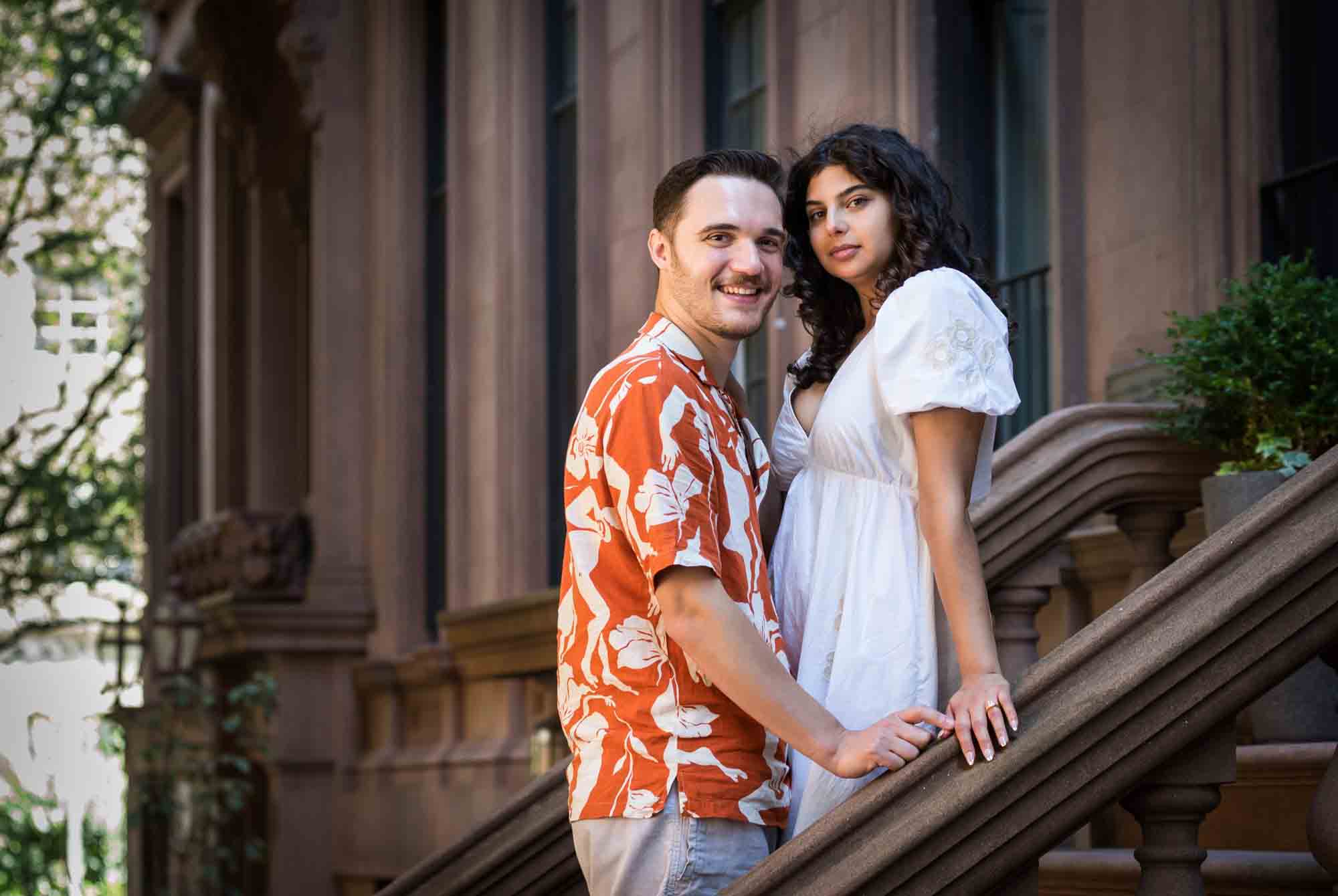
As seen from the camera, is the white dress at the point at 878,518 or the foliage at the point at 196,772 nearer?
the white dress at the point at 878,518

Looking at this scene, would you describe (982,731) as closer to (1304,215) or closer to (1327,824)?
(1327,824)

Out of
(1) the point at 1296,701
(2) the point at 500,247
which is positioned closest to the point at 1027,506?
(1) the point at 1296,701

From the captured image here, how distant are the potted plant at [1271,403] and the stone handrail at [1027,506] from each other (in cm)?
11

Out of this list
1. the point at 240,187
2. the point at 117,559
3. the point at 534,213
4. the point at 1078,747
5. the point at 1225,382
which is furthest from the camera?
the point at 117,559

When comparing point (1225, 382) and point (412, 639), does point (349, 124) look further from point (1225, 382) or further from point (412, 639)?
point (1225, 382)

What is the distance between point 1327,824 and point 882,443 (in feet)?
3.40

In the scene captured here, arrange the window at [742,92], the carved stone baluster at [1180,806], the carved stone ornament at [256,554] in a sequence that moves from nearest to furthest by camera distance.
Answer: the carved stone baluster at [1180,806]
the window at [742,92]
the carved stone ornament at [256,554]

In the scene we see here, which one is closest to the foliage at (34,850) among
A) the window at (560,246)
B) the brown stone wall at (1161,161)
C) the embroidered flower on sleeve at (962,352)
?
the window at (560,246)

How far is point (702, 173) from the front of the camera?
3.67 metres

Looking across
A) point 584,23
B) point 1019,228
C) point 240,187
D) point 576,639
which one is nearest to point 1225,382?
point 576,639

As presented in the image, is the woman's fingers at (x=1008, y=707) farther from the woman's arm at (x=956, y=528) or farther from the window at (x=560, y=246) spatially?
the window at (x=560, y=246)

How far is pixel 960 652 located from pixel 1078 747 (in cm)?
29

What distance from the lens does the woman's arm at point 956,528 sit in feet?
11.4

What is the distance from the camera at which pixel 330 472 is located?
1528 centimetres
